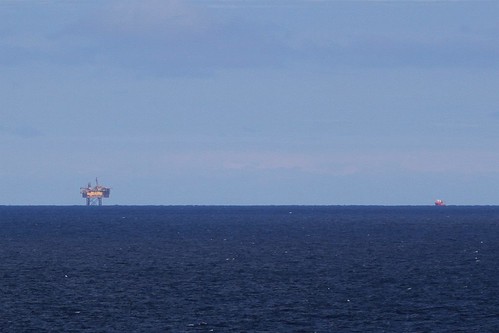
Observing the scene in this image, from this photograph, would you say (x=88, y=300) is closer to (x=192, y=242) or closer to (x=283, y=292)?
(x=283, y=292)

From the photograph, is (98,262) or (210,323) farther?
(98,262)

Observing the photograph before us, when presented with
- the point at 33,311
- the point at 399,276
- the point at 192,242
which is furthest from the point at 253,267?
the point at 192,242

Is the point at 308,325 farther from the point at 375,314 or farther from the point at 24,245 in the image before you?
the point at 24,245

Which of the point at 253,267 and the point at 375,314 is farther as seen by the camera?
the point at 253,267

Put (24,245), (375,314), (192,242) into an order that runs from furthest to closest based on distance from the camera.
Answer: (192,242) < (24,245) < (375,314)

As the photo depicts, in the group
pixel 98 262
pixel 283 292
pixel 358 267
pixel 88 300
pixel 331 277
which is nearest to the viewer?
pixel 88 300

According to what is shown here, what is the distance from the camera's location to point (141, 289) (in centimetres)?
9531

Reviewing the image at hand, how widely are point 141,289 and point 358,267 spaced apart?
31.3 metres

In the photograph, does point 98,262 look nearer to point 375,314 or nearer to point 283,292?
point 283,292

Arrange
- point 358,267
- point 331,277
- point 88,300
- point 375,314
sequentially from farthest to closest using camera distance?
point 358,267
point 331,277
point 88,300
point 375,314

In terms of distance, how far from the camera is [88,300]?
3413 inches

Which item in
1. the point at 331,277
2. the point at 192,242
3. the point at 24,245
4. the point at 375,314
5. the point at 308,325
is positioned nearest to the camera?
the point at 308,325

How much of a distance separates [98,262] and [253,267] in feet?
66.2

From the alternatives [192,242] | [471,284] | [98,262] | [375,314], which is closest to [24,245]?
[192,242]
